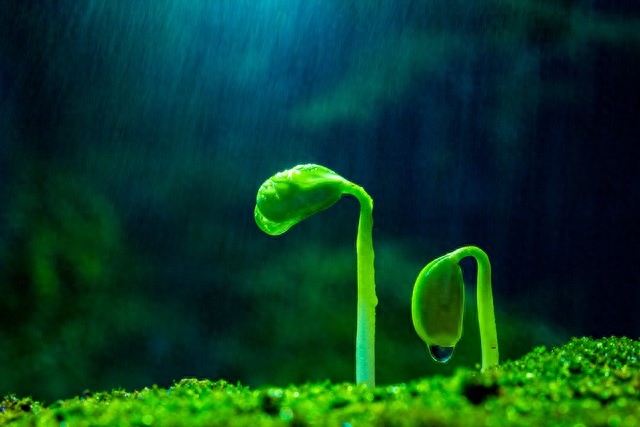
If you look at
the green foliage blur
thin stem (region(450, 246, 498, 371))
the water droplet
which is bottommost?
the green foliage blur

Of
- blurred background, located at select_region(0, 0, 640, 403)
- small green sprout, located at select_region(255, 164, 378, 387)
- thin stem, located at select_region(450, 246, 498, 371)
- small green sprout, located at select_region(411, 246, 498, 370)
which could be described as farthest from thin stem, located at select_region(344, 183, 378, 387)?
blurred background, located at select_region(0, 0, 640, 403)

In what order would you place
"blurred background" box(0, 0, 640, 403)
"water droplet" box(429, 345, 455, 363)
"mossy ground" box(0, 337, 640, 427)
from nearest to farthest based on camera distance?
"mossy ground" box(0, 337, 640, 427) < "water droplet" box(429, 345, 455, 363) < "blurred background" box(0, 0, 640, 403)

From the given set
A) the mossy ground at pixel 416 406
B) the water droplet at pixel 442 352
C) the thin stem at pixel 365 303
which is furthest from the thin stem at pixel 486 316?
the mossy ground at pixel 416 406

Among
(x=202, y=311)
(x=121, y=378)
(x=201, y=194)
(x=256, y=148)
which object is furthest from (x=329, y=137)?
(x=121, y=378)

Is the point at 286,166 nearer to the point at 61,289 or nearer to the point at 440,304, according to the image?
the point at 61,289

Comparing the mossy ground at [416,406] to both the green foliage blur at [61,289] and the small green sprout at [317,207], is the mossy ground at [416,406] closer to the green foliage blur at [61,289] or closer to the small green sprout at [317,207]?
the small green sprout at [317,207]

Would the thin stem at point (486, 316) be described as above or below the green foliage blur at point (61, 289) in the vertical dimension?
above

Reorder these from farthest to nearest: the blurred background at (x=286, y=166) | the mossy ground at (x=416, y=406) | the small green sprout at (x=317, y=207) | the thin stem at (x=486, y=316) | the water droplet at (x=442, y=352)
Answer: the blurred background at (x=286, y=166) → the thin stem at (x=486, y=316) → the water droplet at (x=442, y=352) → the small green sprout at (x=317, y=207) → the mossy ground at (x=416, y=406)

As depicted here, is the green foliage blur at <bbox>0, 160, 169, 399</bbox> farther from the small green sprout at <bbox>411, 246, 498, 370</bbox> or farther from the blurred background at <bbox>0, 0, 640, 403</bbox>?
the small green sprout at <bbox>411, 246, 498, 370</bbox>

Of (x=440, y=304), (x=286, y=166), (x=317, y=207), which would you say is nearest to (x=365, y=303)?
(x=440, y=304)
